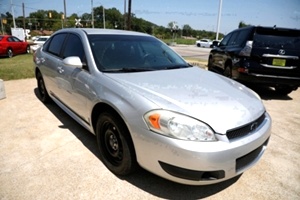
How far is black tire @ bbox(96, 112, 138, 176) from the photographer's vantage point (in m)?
2.27

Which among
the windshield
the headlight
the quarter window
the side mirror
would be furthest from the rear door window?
the headlight

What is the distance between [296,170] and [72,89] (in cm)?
296

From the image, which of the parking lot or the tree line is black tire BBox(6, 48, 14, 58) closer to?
the parking lot

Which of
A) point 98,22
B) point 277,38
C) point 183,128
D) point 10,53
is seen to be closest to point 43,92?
point 183,128

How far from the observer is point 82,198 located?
2209mm

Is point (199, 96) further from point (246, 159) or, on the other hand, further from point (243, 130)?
point (246, 159)

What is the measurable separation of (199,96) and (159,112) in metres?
0.49

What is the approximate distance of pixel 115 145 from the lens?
2561 millimetres

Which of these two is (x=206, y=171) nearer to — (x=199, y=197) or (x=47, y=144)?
(x=199, y=197)

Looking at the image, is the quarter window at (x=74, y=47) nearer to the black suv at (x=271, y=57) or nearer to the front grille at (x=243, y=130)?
the front grille at (x=243, y=130)

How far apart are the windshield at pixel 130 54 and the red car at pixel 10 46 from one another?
12.9 metres

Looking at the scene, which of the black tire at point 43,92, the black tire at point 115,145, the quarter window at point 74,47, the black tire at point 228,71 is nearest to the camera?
the black tire at point 115,145

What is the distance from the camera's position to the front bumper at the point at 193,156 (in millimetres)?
1885

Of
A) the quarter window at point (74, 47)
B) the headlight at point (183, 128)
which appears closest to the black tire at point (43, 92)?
the quarter window at point (74, 47)
